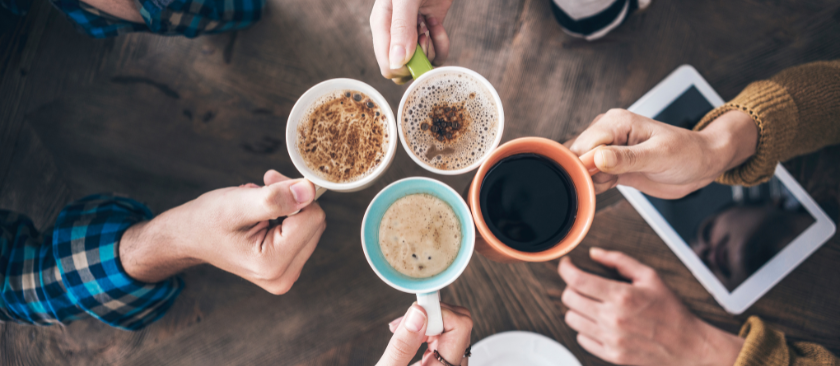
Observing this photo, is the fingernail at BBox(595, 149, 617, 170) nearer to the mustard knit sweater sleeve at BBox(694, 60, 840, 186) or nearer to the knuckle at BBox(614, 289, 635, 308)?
the mustard knit sweater sleeve at BBox(694, 60, 840, 186)

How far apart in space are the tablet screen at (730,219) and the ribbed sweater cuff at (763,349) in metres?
0.14

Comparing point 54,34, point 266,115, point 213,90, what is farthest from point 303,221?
point 54,34

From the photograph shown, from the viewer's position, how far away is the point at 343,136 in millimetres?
869

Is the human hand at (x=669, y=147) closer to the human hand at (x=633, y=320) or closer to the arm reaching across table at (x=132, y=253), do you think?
the human hand at (x=633, y=320)

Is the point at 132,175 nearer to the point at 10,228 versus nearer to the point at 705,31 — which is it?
the point at 10,228

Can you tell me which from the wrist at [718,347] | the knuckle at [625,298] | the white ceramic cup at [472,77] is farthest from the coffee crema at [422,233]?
the wrist at [718,347]

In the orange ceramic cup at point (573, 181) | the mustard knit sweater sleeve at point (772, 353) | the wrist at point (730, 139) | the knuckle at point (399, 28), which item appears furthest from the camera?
the mustard knit sweater sleeve at point (772, 353)

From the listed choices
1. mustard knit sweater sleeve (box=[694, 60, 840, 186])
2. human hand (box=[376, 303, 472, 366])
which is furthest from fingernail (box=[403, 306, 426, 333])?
mustard knit sweater sleeve (box=[694, 60, 840, 186])

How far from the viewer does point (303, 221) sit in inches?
33.8

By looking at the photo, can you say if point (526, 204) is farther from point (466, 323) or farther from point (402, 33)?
point (402, 33)

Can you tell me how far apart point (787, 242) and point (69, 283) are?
6.56 ft

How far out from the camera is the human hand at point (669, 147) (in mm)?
846

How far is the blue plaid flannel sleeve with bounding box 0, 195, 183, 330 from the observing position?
98cm

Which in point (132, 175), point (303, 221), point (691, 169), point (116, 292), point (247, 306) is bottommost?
point (247, 306)
